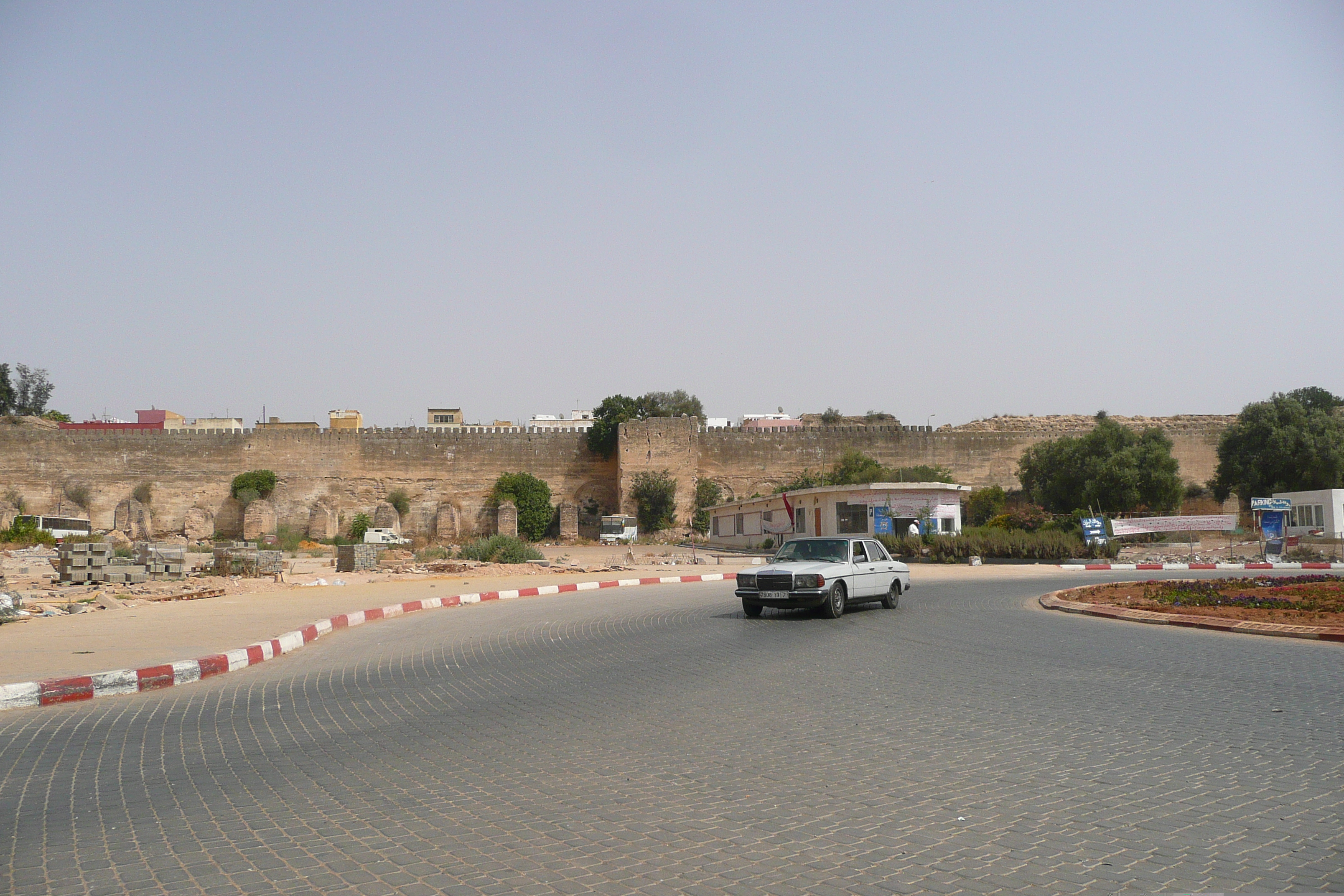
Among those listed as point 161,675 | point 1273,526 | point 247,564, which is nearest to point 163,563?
point 247,564

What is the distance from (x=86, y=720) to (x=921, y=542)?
23.6 meters

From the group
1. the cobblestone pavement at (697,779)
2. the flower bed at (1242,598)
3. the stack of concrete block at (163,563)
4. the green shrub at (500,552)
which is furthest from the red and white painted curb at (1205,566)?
the stack of concrete block at (163,563)

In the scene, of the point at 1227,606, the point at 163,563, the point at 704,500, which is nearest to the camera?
the point at 1227,606

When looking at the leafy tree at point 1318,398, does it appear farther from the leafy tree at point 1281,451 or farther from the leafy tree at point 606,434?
the leafy tree at point 606,434

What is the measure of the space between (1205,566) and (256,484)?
40.2 m

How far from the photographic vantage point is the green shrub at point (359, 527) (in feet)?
143

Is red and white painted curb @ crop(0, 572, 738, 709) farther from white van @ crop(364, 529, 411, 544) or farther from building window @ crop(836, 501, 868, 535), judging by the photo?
white van @ crop(364, 529, 411, 544)

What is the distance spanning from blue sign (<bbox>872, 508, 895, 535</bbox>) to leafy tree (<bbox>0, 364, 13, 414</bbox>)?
188 feet

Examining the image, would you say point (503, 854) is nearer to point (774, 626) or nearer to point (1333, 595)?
point (774, 626)

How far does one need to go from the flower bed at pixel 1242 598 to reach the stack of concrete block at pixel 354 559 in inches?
639

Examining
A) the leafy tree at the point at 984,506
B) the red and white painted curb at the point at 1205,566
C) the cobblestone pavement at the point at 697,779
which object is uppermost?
the leafy tree at the point at 984,506

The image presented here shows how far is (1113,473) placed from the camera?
36.2m

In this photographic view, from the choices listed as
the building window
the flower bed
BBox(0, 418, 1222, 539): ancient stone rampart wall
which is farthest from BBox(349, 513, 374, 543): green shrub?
the flower bed

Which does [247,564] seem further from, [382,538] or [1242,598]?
[382,538]
